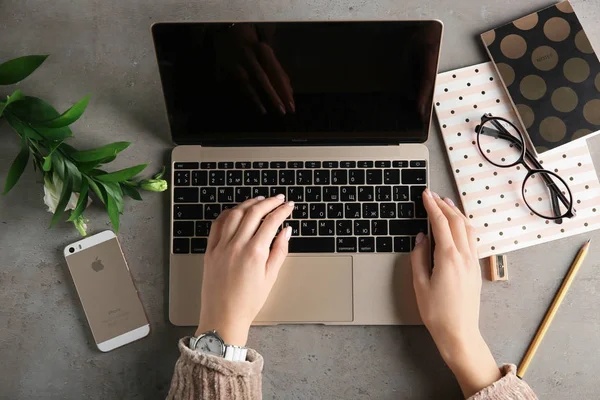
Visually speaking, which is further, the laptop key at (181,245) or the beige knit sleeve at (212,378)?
the laptop key at (181,245)

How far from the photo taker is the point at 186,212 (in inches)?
32.9

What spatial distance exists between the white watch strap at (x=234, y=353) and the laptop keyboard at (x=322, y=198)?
17cm

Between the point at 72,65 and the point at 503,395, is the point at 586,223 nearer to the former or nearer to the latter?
the point at 503,395

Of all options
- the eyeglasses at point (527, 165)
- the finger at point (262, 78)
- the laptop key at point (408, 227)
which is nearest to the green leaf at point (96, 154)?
the finger at point (262, 78)

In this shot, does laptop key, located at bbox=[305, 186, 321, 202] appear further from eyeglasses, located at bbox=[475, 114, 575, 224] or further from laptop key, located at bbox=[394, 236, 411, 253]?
eyeglasses, located at bbox=[475, 114, 575, 224]

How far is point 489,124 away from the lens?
0.86 metres

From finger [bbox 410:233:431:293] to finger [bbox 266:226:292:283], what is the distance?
193 millimetres

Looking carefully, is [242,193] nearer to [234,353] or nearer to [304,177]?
[304,177]

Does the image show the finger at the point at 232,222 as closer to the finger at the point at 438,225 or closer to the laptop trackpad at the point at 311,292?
the laptop trackpad at the point at 311,292

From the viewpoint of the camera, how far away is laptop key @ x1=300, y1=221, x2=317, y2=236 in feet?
2.71

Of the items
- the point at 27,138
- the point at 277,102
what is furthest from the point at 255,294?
the point at 27,138

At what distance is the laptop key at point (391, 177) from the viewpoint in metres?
0.83

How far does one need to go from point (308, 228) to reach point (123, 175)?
0.29 metres

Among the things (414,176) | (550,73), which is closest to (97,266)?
(414,176)
